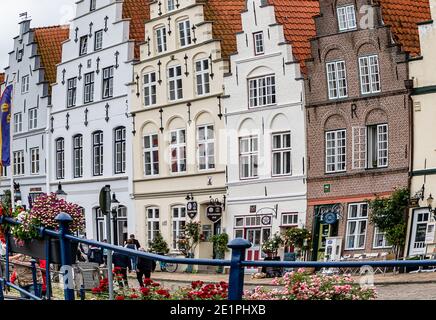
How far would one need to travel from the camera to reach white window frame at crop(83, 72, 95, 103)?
4672 centimetres

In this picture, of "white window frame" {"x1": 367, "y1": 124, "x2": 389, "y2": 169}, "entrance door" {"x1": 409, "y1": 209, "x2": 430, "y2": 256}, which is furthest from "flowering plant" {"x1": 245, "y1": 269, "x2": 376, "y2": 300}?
"white window frame" {"x1": 367, "y1": 124, "x2": 389, "y2": 169}

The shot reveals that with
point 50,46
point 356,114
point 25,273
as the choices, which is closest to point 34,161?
point 50,46

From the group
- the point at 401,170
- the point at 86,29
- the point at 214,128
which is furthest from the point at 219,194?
the point at 86,29

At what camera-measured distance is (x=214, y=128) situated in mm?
38781

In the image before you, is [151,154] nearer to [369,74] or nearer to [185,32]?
[185,32]

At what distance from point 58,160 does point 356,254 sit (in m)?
20.1

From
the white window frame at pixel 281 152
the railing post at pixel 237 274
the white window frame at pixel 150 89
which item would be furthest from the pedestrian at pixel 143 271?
the white window frame at pixel 150 89

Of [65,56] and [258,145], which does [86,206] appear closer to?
[65,56]

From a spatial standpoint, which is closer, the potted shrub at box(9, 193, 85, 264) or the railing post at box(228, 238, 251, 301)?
the railing post at box(228, 238, 251, 301)

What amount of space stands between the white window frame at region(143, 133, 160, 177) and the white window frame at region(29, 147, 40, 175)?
954 cm

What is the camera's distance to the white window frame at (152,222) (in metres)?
41.2

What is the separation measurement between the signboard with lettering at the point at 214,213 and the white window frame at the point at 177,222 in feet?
5.20

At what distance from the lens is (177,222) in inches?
1582

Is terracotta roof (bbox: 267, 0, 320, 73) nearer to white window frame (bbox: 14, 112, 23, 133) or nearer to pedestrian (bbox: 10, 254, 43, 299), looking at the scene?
white window frame (bbox: 14, 112, 23, 133)
